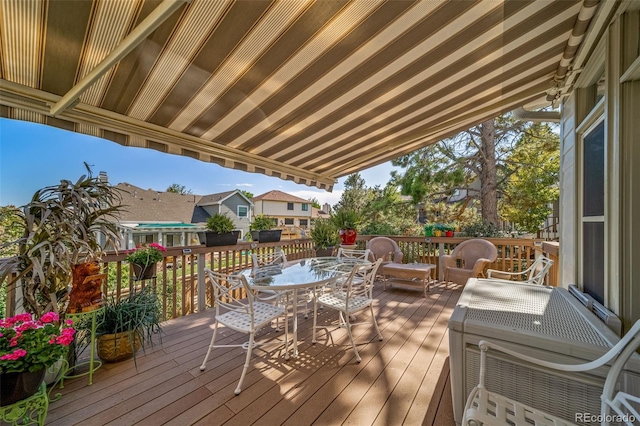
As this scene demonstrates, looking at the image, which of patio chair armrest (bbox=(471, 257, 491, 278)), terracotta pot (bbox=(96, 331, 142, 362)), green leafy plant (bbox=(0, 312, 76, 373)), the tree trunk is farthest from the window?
the tree trunk

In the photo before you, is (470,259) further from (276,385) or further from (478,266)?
(276,385)

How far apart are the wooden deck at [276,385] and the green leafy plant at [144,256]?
36.5 inches

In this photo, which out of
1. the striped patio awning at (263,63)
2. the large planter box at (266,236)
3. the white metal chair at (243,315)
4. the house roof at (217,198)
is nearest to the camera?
the striped patio awning at (263,63)

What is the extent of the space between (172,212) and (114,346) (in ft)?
45.2

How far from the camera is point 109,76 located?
1.94 m

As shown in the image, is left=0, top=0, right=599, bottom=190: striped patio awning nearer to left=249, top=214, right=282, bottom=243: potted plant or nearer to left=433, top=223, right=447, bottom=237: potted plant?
left=249, top=214, right=282, bottom=243: potted plant

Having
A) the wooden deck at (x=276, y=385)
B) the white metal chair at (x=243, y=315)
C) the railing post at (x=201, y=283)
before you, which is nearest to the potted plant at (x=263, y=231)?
the railing post at (x=201, y=283)

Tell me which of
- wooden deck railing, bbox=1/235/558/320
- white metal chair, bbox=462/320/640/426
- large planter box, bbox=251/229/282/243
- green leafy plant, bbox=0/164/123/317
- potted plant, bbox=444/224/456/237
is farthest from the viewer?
potted plant, bbox=444/224/456/237

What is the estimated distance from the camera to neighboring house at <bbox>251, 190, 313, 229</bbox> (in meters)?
24.4

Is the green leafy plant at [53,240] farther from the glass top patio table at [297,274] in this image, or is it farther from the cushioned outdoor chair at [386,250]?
the cushioned outdoor chair at [386,250]

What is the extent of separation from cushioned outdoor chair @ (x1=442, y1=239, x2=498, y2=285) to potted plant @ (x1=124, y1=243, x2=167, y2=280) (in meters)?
4.67

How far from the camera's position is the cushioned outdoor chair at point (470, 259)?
4.37 metres

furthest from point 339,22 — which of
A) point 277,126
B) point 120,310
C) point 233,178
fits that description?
point 233,178

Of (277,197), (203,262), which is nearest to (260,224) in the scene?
(203,262)
